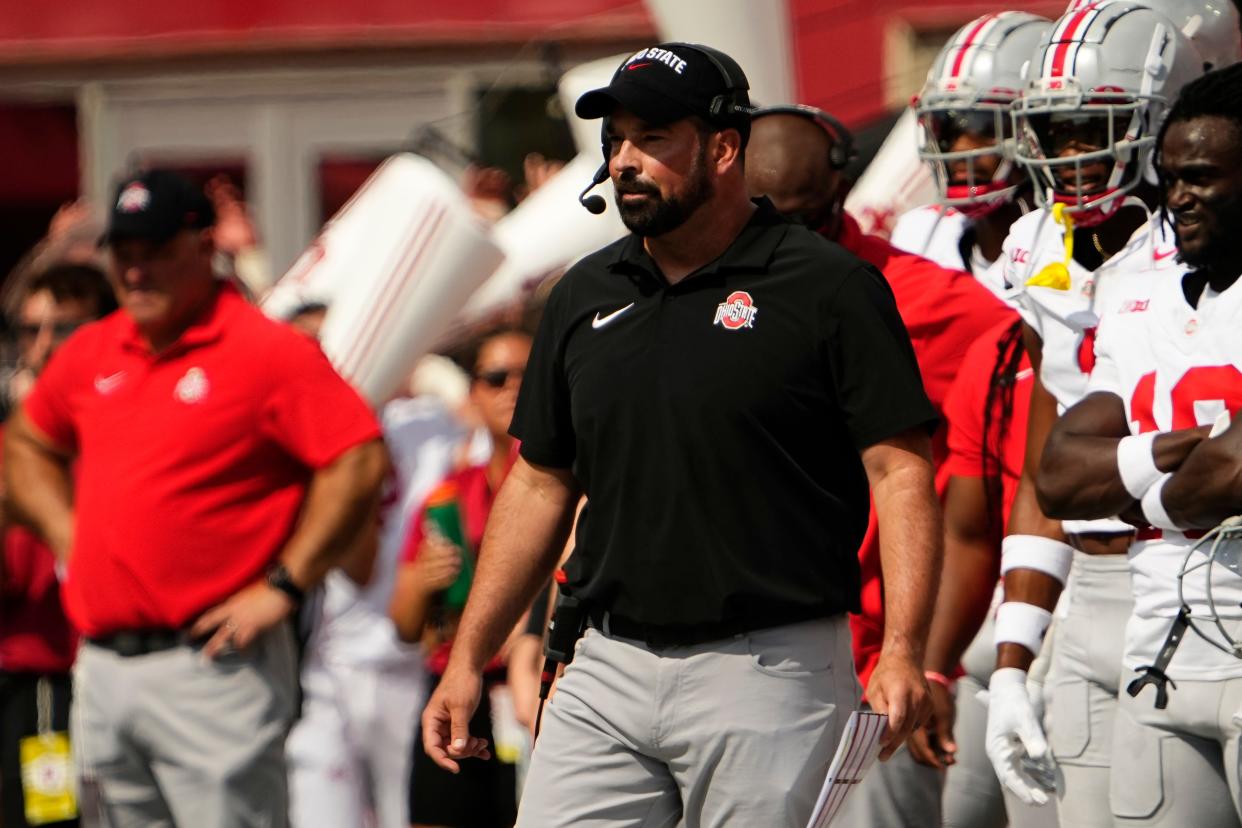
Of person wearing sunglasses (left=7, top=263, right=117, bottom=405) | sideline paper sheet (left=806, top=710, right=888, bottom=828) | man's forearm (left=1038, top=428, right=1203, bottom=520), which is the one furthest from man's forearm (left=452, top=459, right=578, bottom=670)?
person wearing sunglasses (left=7, top=263, right=117, bottom=405)

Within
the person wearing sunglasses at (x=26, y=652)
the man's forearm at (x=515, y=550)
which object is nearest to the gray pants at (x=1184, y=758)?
the man's forearm at (x=515, y=550)

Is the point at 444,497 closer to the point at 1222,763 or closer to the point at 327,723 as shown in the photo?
the point at 327,723

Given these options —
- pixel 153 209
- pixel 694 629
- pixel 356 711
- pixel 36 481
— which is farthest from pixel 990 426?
pixel 356 711

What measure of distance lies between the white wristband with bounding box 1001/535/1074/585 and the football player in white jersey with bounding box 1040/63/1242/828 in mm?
519

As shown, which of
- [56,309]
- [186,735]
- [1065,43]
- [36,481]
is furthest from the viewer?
[56,309]

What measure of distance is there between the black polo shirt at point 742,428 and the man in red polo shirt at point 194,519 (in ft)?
7.28

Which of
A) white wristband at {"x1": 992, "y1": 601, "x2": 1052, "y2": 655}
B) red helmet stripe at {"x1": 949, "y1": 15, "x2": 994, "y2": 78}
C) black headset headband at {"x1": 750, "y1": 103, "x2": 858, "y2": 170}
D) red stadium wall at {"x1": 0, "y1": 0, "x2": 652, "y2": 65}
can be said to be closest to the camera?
white wristband at {"x1": 992, "y1": 601, "x2": 1052, "y2": 655}

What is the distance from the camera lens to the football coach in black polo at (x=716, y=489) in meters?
4.22

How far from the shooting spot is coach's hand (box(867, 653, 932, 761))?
3.99 meters

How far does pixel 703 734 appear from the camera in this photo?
13.8ft

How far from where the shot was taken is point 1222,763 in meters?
4.38

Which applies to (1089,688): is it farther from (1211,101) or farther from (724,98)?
(724,98)

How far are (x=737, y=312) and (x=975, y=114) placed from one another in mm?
2194

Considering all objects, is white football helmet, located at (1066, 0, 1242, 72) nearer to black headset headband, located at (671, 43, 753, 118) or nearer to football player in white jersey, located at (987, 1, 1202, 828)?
football player in white jersey, located at (987, 1, 1202, 828)
